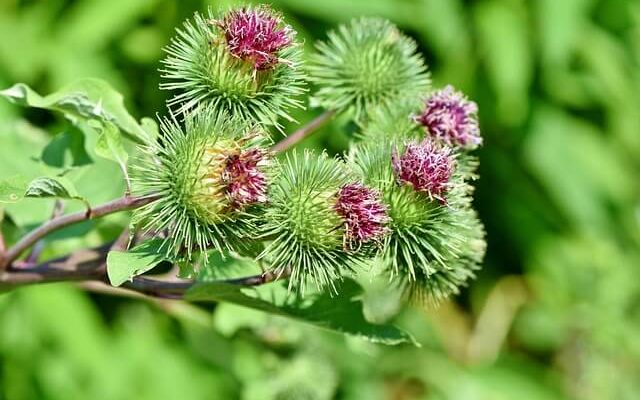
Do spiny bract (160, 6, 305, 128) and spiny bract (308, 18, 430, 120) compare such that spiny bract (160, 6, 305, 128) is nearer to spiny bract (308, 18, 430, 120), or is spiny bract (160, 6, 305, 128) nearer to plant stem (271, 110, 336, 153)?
plant stem (271, 110, 336, 153)

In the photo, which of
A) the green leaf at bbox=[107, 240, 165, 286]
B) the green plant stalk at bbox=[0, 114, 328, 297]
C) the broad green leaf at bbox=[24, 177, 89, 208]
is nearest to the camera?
the green leaf at bbox=[107, 240, 165, 286]

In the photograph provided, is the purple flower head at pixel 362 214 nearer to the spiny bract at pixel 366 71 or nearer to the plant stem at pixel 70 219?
the plant stem at pixel 70 219

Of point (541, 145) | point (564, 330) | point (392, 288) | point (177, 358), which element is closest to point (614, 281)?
point (564, 330)

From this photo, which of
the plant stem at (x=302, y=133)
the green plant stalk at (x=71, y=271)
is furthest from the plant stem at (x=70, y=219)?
the plant stem at (x=302, y=133)

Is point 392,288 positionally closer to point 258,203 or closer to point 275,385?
point 258,203

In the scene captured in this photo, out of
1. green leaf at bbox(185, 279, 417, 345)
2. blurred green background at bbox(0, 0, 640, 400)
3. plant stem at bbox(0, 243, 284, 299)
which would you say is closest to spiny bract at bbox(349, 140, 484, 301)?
green leaf at bbox(185, 279, 417, 345)

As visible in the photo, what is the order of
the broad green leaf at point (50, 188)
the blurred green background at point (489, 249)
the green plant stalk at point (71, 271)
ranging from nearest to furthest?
1. the broad green leaf at point (50, 188)
2. the green plant stalk at point (71, 271)
3. the blurred green background at point (489, 249)

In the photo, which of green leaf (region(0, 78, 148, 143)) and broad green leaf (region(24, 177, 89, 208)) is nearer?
broad green leaf (region(24, 177, 89, 208))

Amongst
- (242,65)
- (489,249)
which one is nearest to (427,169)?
(242,65)
